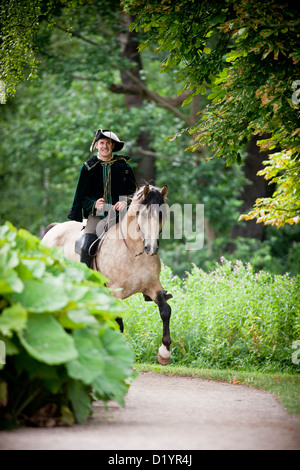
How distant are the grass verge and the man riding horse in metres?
1.80

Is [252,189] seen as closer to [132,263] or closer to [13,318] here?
[132,263]

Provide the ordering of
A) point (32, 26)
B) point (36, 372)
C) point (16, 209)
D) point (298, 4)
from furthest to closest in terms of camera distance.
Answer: point (16, 209) → point (32, 26) → point (298, 4) → point (36, 372)

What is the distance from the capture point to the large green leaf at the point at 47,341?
14.1ft

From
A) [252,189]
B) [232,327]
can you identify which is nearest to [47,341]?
[232,327]

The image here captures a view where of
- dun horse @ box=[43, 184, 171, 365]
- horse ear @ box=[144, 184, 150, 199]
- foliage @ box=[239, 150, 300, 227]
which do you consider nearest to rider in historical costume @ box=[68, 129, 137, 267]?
dun horse @ box=[43, 184, 171, 365]

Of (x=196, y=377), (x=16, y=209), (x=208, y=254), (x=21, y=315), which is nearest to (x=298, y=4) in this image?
(x=196, y=377)

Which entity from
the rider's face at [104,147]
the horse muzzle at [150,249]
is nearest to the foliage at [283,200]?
the rider's face at [104,147]

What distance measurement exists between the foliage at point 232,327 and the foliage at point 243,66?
4.38 ft

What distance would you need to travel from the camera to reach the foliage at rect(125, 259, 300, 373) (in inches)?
387

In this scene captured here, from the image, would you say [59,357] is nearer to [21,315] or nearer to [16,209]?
[21,315]

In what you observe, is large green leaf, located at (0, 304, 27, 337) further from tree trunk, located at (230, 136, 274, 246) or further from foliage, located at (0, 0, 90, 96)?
tree trunk, located at (230, 136, 274, 246)

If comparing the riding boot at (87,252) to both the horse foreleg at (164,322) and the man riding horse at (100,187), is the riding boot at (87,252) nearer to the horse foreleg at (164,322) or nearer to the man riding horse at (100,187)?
the man riding horse at (100,187)
